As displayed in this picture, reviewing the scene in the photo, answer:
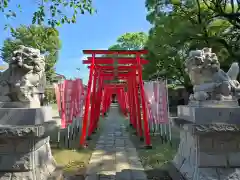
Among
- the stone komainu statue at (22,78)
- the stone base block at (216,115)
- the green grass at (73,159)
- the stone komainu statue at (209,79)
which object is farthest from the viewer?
the green grass at (73,159)

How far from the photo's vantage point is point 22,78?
4184mm

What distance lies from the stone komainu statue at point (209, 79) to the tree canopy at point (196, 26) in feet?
34.6

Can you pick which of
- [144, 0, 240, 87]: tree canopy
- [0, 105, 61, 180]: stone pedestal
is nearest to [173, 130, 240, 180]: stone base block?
[0, 105, 61, 180]: stone pedestal

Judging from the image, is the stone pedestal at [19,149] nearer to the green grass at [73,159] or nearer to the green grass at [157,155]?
the green grass at [73,159]

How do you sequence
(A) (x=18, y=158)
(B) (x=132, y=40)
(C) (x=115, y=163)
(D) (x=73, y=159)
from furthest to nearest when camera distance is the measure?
(B) (x=132, y=40) → (D) (x=73, y=159) → (C) (x=115, y=163) → (A) (x=18, y=158)

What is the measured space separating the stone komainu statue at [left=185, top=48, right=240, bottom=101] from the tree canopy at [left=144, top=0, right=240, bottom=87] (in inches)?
415

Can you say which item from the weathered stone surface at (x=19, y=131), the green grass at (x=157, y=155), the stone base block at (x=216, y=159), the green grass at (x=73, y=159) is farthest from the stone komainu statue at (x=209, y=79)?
the green grass at (x=73, y=159)

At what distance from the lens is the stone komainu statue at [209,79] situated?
13.0 feet

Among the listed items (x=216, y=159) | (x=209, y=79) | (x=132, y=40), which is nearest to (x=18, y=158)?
(x=216, y=159)

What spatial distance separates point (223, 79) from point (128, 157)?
3.83 metres

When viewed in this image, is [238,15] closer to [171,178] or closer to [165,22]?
[165,22]

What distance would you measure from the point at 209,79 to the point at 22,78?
3175 mm

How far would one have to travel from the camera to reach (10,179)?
12.5 ft

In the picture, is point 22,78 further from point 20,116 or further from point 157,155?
point 157,155
